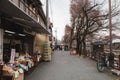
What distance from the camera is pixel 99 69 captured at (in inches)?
587

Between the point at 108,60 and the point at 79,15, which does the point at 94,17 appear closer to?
the point at 79,15

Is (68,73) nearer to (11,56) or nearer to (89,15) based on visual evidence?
(11,56)

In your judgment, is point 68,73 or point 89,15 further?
point 89,15

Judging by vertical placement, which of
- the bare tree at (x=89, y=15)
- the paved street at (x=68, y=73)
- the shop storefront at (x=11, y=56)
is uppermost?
the bare tree at (x=89, y=15)

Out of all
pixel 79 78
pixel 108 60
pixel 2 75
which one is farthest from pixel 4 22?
pixel 108 60

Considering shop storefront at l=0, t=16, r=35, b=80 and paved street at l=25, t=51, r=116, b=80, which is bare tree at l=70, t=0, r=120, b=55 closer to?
paved street at l=25, t=51, r=116, b=80

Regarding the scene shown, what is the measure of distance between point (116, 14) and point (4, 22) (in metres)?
28.7

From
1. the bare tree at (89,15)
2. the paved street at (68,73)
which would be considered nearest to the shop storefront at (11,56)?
the paved street at (68,73)

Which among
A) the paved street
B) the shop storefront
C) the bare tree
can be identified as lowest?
the paved street

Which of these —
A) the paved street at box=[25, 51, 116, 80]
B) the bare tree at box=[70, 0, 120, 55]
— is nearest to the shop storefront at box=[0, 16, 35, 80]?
the paved street at box=[25, 51, 116, 80]

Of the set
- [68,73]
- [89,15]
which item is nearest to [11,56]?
[68,73]

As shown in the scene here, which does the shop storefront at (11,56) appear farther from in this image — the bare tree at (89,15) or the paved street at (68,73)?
the bare tree at (89,15)

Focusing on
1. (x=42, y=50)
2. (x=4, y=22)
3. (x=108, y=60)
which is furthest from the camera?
(x=42, y=50)

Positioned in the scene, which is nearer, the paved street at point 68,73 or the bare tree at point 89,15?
the paved street at point 68,73
